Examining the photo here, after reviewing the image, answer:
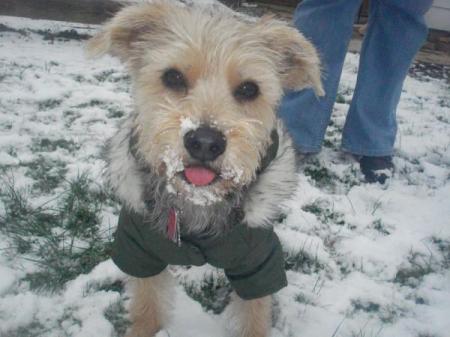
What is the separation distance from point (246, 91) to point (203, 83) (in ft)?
0.74

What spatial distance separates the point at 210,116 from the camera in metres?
1.92

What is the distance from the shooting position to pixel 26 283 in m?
2.57

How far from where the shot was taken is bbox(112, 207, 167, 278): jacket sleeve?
7.39ft

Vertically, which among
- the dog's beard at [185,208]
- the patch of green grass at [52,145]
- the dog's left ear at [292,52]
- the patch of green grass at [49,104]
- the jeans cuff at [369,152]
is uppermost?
the dog's left ear at [292,52]

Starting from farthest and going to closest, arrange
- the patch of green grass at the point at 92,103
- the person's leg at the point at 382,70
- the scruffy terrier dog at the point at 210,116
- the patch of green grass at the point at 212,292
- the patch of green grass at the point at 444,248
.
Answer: the patch of green grass at the point at 92,103 < the person's leg at the point at 382,70 < the patch of green grass at the point at 444,248 < the patch of green grass at the point at 212,292 < the scruffy terrier dog at the point at 210,116

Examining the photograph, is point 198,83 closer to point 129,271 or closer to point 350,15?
point 129,271

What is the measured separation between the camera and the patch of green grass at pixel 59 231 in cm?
268

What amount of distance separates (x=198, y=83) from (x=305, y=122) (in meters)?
2.07

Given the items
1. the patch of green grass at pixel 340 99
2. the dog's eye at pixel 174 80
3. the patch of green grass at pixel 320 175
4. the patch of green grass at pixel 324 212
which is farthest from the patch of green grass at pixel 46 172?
the patch of green grass at pixel 340 99

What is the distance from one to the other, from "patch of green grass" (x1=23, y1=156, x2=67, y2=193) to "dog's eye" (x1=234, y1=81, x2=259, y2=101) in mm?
1777

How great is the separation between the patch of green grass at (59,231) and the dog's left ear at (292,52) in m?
1.53

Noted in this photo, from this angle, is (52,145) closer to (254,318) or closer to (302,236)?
(302,236)

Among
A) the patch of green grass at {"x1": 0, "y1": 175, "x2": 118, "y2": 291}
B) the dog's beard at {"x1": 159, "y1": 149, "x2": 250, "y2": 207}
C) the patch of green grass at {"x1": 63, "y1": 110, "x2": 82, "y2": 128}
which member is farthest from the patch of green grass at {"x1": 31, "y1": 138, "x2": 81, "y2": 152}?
the dog's beard at {"x1": 159, "y1": 149, "x2": 250, "y2": 207}

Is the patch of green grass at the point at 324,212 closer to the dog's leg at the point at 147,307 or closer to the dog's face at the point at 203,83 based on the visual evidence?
the dog's face at the point at 203,83
